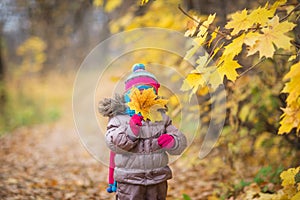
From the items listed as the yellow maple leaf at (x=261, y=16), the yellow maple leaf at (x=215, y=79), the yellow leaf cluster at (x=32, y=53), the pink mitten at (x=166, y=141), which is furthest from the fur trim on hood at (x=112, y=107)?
the yellow leaf cluster at (x=32, y=53)

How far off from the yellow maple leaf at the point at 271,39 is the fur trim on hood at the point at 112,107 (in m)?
0.99

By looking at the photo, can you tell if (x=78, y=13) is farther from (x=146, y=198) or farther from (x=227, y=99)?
(x=146, y=198)

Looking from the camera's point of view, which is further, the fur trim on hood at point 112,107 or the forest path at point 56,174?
the forest path at point 56,174

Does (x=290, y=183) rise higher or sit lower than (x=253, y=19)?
lower

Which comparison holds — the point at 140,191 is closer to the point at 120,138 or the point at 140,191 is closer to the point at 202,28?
the point at 120,138

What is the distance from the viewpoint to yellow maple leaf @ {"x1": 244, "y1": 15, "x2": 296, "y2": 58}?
198cm

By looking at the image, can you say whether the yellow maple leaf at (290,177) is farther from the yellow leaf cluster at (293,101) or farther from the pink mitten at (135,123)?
the pink mitten at (135,123)

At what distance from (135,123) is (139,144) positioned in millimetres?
164

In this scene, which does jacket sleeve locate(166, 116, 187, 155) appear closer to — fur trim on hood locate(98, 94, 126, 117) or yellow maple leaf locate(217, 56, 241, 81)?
fur trim on hood locate(98, 94, 126, 117)

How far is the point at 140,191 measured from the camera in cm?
258

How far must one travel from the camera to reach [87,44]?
51.6 feet

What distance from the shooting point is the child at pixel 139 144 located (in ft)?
8.27

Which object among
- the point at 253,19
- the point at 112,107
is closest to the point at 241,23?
the point at 253,19

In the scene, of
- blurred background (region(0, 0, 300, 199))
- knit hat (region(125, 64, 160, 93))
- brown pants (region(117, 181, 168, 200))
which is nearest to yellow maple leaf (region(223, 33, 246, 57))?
blurred background (region(0, 0, 300, 199))
